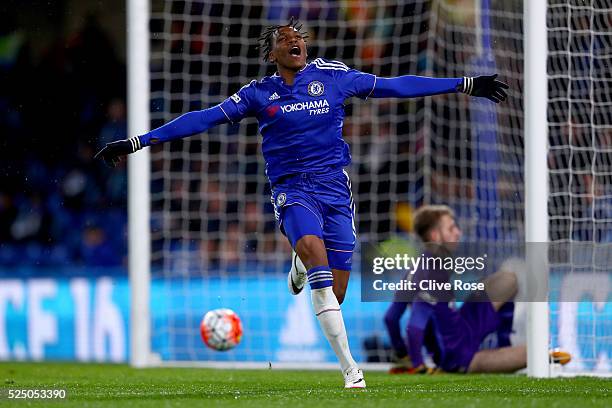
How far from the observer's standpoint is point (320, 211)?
716cm

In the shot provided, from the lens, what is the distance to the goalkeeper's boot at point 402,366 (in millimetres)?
10055

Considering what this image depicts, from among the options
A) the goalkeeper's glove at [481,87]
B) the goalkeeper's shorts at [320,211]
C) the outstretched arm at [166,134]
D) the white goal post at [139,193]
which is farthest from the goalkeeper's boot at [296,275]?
the white goal post at [139,193]

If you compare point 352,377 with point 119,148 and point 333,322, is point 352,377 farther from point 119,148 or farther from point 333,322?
point 119,148

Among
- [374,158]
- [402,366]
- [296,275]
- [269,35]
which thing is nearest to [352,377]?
[296,275]

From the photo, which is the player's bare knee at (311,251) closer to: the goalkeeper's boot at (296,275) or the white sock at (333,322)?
the white sock at (333,322)

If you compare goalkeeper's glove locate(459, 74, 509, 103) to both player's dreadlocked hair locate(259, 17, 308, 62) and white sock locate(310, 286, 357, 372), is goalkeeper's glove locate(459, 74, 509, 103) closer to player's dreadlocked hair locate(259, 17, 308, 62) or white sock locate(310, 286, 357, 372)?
player's dreadlocked hair locate(259, 17, 308, 62)

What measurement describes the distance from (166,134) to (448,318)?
374 cm

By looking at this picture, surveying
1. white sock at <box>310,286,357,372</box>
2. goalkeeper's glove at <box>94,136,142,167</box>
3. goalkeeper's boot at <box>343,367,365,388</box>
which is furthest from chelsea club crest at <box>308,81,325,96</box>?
goalkeeper's boot at <box>343,367,365,388</box>

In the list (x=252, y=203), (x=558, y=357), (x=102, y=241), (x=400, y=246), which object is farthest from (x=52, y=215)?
(x=558, y=357)

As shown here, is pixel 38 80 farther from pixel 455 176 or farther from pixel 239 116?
pixel 239 116

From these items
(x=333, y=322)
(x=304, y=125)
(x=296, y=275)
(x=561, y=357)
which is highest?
→ (x=304, y=125)

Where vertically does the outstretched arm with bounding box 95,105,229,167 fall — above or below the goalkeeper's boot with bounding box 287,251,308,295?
above

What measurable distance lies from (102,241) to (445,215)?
20.8 feet

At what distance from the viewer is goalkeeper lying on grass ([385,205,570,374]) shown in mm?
9805
